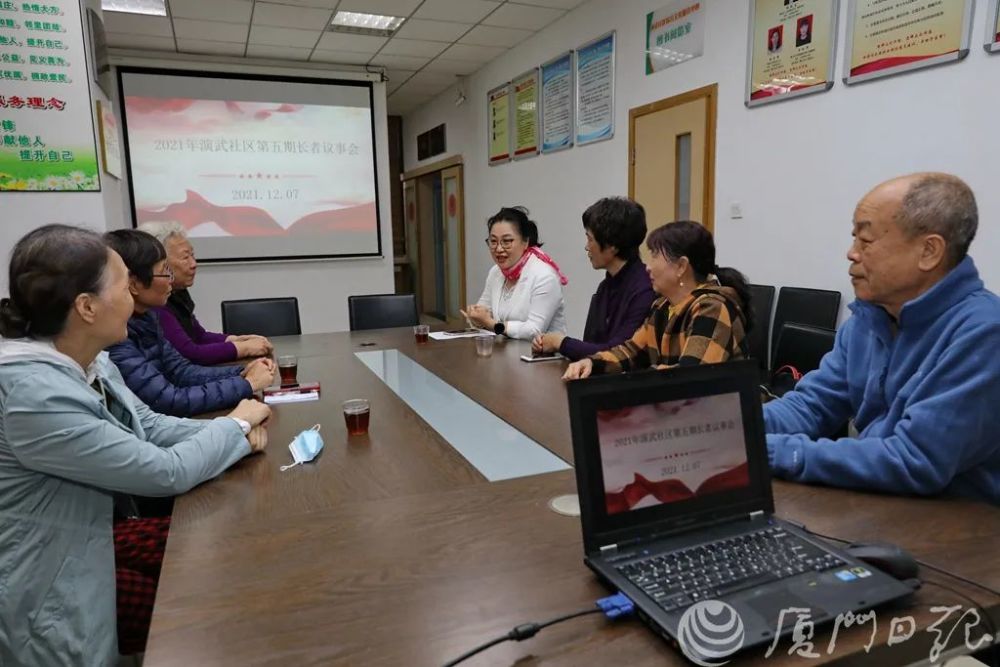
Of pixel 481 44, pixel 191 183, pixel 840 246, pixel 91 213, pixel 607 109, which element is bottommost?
pixel 840 246

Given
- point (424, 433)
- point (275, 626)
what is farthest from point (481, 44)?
point (275, 626)

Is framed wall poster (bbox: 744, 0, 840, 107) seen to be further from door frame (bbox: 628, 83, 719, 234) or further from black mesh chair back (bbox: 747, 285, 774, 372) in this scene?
black mesh chair back (bbox: 747, 285, 774, 372)

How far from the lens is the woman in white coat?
3.08 meters

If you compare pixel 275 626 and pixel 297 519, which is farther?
pixel 297 519

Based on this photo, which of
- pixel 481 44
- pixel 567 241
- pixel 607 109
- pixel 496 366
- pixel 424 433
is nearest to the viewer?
pixel 424 433

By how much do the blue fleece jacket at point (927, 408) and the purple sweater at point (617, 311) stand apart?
1180mm

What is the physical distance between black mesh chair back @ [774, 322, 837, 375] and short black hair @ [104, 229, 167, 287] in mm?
2477

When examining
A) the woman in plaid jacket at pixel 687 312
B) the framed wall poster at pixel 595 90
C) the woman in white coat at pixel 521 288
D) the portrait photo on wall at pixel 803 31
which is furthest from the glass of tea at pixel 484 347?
the framed wall poster at pixel 595 90

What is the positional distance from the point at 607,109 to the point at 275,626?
173 inches

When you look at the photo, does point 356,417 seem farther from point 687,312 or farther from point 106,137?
point 106,137

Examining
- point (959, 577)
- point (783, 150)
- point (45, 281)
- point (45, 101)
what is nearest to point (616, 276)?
point (783, 150)

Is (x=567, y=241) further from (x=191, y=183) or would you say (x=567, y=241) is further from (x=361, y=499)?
(x=361, y=499)

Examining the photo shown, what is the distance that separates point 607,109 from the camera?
4.58 metres

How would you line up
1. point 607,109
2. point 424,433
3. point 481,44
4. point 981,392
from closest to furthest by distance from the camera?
point 981,392 → point 424,433 → point 607,109 → point 481,44
